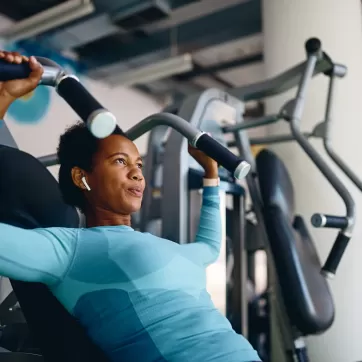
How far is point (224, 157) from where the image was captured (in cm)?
104

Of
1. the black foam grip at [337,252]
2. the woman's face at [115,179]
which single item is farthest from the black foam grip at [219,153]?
the black foam grip at [337,252]

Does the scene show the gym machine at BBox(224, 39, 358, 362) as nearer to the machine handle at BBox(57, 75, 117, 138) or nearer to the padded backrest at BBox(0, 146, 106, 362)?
the padded backrest at BBox(0, 146, 106, 362)

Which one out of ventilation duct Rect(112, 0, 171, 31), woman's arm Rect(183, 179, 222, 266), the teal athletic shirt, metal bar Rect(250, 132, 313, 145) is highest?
ventilation duct Rect(112, 0, 171, 31)

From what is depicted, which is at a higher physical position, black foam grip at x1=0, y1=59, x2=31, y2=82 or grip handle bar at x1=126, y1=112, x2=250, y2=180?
black foam grip at x1=0, y1=59, x2=31, y2=82

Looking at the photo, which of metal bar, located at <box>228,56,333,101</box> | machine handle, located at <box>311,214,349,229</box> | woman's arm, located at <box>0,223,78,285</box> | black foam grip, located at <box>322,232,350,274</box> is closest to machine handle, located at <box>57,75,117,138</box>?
woman's arm, located at <box>0,223,78,285</box>

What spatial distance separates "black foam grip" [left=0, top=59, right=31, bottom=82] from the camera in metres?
0.80

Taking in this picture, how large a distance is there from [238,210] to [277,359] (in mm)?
829

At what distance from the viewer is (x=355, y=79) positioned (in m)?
2.41

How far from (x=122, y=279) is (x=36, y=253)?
19 centimetres

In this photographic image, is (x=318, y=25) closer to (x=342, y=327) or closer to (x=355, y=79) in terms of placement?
(x=355, y=79)

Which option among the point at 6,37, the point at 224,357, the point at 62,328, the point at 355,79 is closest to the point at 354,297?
the point at 355,79

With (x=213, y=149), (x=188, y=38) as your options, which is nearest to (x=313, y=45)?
(x=213, y=149)

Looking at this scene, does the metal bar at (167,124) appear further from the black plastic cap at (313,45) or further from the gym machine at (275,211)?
A: the black plastic cap at (313,45)

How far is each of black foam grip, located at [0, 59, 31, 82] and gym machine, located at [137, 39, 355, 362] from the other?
0.87 meters
